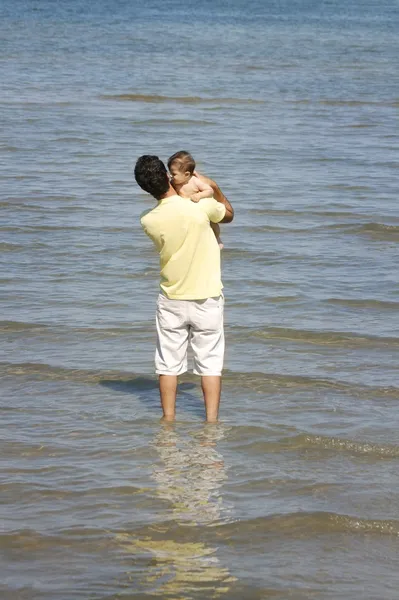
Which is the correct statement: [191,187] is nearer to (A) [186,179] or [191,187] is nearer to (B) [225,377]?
(A) [186,179]

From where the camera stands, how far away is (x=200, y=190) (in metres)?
5.94

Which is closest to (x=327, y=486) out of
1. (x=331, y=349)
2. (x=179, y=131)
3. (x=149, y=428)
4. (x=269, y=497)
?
(x=269, y=497)

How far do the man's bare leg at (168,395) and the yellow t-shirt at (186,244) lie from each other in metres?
0.49

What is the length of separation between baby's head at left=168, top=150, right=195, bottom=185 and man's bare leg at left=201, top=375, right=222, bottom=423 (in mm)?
1094

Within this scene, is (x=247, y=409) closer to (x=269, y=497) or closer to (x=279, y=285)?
(x=269, y=497)

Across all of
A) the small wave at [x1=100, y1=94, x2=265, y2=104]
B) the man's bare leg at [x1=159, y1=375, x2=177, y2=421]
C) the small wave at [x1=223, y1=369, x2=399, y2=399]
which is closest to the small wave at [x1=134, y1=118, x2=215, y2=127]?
the small wave at [x1=100, y1=94, x2=265, y2=104]

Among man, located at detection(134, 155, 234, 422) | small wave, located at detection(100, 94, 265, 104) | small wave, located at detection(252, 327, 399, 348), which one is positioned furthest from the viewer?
small wave, located at detection(100, 94, 265, 104)

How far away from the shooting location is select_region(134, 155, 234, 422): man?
19.3 ft

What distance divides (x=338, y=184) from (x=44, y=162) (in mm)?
4045

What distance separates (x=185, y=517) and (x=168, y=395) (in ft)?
4.19

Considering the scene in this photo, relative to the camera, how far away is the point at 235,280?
959cm

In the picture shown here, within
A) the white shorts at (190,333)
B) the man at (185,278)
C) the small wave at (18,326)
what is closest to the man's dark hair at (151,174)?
the man at (185,278)

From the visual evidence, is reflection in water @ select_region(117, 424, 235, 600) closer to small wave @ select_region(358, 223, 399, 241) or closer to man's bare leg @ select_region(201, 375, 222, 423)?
man's bare leg @ select_region(201, 375, 222, 423)

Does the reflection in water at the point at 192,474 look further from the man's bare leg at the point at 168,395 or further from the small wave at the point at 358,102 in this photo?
the small wave at the point at 358,102
